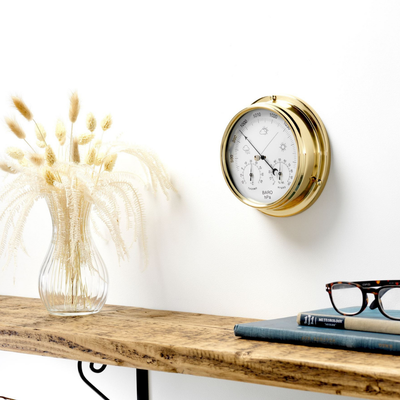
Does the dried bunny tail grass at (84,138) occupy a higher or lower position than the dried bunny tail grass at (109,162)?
higher

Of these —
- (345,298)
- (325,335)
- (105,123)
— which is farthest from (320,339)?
(105,123)

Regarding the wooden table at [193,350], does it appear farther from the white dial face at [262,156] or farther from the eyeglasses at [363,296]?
the white dial face at [262,156]

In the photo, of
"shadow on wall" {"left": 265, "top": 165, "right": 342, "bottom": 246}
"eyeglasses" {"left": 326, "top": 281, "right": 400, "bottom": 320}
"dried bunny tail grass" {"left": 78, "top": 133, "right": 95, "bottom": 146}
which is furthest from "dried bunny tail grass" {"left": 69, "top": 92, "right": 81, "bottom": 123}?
"eyeglasses" {"left": 326, "top": 281, "right": 400, "bottom": 320}

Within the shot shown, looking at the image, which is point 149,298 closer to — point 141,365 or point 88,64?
point 141,365

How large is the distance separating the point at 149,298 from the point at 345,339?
0.54 m

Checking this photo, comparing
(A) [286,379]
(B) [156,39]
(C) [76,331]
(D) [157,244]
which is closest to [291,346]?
(A) [286,379]

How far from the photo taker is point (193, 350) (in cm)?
65

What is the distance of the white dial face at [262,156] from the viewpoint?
2.76 ft

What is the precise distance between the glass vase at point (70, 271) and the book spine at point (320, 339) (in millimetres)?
373

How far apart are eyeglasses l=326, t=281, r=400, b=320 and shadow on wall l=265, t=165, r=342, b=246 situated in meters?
0.12

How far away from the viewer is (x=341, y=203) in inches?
32.3

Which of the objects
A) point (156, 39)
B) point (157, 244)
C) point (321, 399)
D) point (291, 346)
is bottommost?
point (321, 399)

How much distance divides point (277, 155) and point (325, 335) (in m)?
0.34

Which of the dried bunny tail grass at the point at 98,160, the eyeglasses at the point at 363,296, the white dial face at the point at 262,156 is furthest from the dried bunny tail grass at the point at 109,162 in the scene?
the eyeglasses at the point at 363,296
